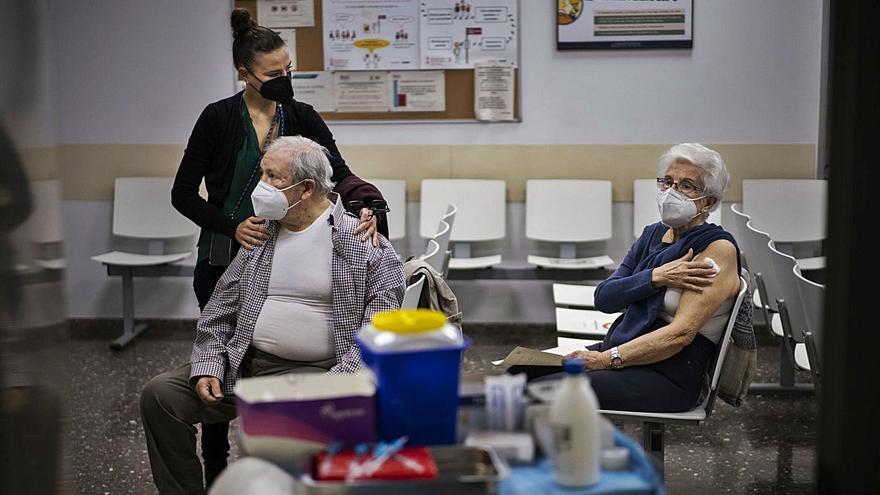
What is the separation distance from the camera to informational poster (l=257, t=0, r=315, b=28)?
6148 mm

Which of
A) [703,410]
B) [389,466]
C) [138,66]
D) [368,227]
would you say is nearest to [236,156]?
[368,227]

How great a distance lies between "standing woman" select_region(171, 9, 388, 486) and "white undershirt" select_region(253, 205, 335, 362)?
0.24m

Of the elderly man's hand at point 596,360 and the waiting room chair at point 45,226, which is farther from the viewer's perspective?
the elderly man's hand at point 596,360

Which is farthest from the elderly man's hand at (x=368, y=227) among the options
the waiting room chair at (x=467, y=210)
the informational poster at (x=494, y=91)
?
the informational poster at (x=494, y=91)

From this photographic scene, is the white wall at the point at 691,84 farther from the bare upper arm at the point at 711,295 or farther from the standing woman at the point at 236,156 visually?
the bare upper arm at the point at 711,295

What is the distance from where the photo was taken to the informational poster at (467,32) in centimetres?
606

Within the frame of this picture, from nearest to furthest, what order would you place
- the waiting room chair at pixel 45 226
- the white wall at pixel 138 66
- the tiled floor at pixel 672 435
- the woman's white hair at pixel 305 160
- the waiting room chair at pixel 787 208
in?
the waiting room chair at pixel 45 226
the woman's white hair at pixel 305 160
the tiled floor at pixel 672 435
the waiting room chair at pixel 787 208
the white wall at pixel 138 66

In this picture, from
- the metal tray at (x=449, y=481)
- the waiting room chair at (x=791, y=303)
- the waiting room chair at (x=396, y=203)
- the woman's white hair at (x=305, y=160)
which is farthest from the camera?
the waiting room chair at (x=396, y=203)

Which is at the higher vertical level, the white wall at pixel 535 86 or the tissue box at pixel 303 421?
the white wall at pixel 535 86

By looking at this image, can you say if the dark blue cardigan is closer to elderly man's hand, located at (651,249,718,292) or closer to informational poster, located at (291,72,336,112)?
elderly man's hand, located at (651,249,718,292)

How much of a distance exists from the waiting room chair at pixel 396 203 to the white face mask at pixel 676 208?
10.1 feet

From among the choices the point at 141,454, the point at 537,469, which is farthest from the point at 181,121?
the point at 537,469

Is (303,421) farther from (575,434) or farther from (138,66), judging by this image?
(138,66)

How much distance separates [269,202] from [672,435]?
7.40 ft
